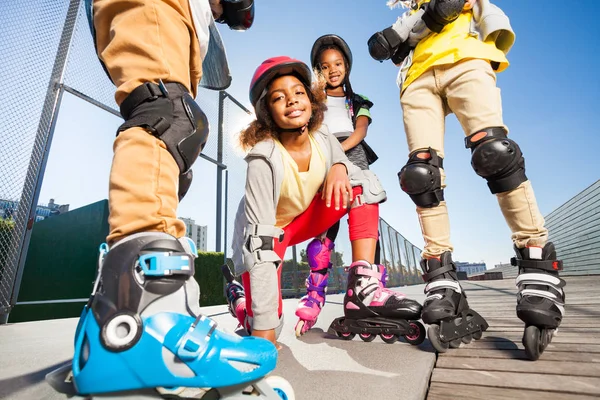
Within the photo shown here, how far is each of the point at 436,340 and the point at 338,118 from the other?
173 cm

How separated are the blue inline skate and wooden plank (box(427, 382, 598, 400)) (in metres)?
0.44

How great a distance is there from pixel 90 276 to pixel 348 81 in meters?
4.97

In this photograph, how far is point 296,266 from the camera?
26.1ft

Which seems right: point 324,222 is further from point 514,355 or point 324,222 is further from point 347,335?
point 514,355

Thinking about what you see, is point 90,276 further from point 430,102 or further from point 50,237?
point 430,102

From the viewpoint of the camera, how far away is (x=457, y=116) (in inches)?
60.3

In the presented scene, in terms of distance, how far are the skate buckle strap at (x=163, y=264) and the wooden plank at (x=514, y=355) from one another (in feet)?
3.09

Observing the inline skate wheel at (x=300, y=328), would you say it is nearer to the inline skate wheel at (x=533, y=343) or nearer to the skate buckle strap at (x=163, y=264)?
the inline skate wheel at (x=533, y=343)

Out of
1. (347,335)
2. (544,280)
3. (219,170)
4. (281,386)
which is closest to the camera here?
(281,386)

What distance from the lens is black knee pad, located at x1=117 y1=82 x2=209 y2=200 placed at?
69cm

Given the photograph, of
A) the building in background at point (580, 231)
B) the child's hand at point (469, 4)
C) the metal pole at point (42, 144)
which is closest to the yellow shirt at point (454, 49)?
the child's hand at point (469, 4)

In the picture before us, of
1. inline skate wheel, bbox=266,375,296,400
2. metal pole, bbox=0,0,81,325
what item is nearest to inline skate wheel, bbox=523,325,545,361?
inline skate wheel, bbox=266,375,296,400

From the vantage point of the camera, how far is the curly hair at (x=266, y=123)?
68.8 inches

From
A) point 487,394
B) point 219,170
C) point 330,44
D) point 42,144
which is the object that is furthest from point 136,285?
point 219,170
